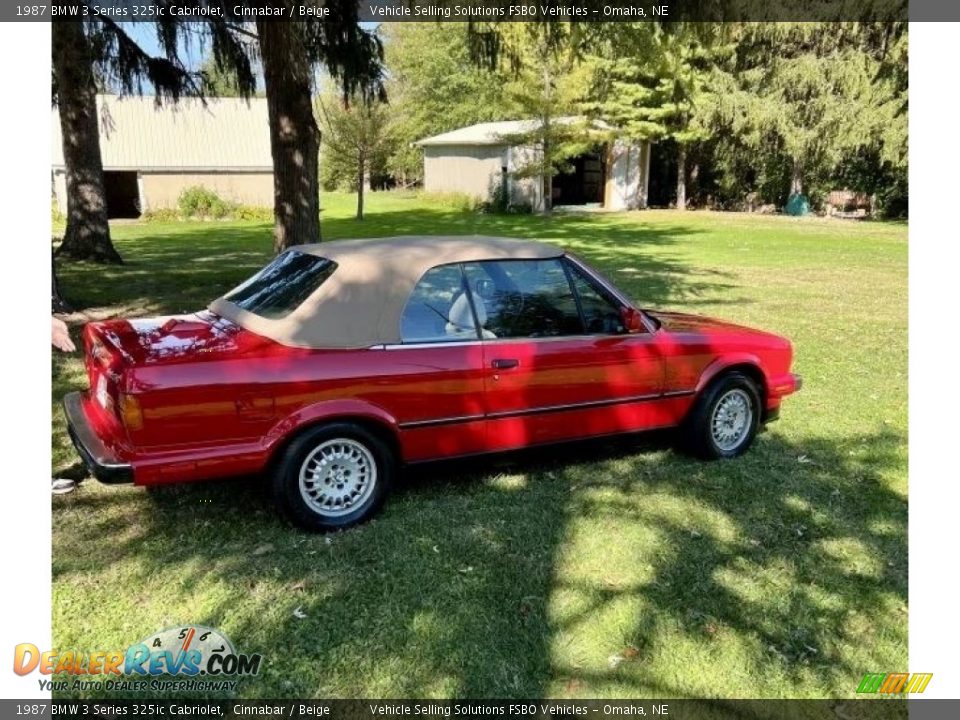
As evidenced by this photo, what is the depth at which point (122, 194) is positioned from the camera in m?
33.7

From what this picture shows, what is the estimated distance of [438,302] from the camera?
4473mm

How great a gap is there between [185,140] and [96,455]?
32.2 meters

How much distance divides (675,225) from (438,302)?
2555 centimetres

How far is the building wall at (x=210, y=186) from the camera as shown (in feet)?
103

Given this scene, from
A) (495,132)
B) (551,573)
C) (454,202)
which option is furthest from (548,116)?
(551,573)

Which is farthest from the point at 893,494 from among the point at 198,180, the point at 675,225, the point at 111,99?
the point at 111,99

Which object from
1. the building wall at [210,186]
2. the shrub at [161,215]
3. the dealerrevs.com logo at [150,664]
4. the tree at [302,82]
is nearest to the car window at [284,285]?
the dealerrevs.com logo at [150,664]

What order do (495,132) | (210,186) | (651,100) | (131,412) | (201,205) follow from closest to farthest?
(131,412)
(201,205)
(210,186)
(651,100)
(495,132)

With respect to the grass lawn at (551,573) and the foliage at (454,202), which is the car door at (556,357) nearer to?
the grass lawn at (551,573)

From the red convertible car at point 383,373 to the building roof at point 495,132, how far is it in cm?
2795

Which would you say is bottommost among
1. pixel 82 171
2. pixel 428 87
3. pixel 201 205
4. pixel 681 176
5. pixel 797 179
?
pixel 82 171

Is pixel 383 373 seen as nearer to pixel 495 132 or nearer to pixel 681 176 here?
pixel 495 132

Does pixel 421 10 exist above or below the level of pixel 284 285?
above

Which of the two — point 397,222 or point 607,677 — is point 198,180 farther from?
point 607,677
